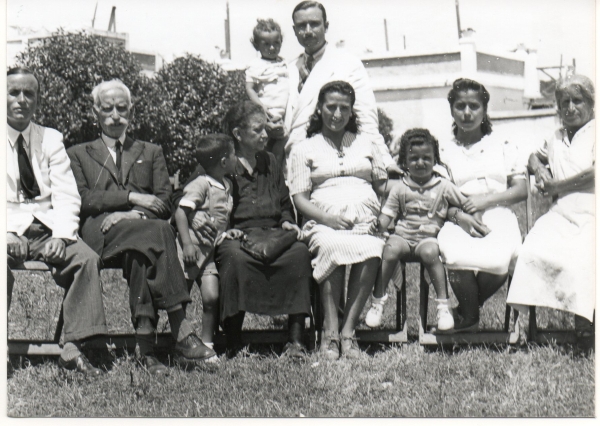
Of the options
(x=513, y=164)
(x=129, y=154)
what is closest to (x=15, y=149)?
(x=129, y=154)

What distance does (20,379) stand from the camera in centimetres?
411

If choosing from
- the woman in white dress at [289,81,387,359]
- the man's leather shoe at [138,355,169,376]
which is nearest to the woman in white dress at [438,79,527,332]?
the woman in white dress at [289,81,387,359]

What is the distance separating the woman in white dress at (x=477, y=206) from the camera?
446 centimetres

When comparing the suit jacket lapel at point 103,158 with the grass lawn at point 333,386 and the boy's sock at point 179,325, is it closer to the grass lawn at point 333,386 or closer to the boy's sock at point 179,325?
the boy's sock at point 179,325

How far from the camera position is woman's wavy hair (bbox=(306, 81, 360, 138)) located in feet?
15.3

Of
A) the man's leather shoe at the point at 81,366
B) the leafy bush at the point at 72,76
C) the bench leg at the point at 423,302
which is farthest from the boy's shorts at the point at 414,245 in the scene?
the leafy bush at the point at 72,76

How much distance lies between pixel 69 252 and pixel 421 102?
12322 millimetres

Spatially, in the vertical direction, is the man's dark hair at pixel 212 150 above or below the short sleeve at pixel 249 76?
below

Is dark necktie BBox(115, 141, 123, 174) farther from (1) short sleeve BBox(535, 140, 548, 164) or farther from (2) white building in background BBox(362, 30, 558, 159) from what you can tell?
(2) white building in background BBox(362, 30, 558, 159)

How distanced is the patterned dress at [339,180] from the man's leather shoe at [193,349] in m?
0.82

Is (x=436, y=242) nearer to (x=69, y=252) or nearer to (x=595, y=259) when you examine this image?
(x=595, y=259)

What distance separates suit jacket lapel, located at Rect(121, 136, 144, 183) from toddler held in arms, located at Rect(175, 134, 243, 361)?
393 mm

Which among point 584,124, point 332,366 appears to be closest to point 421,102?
point 584,124
